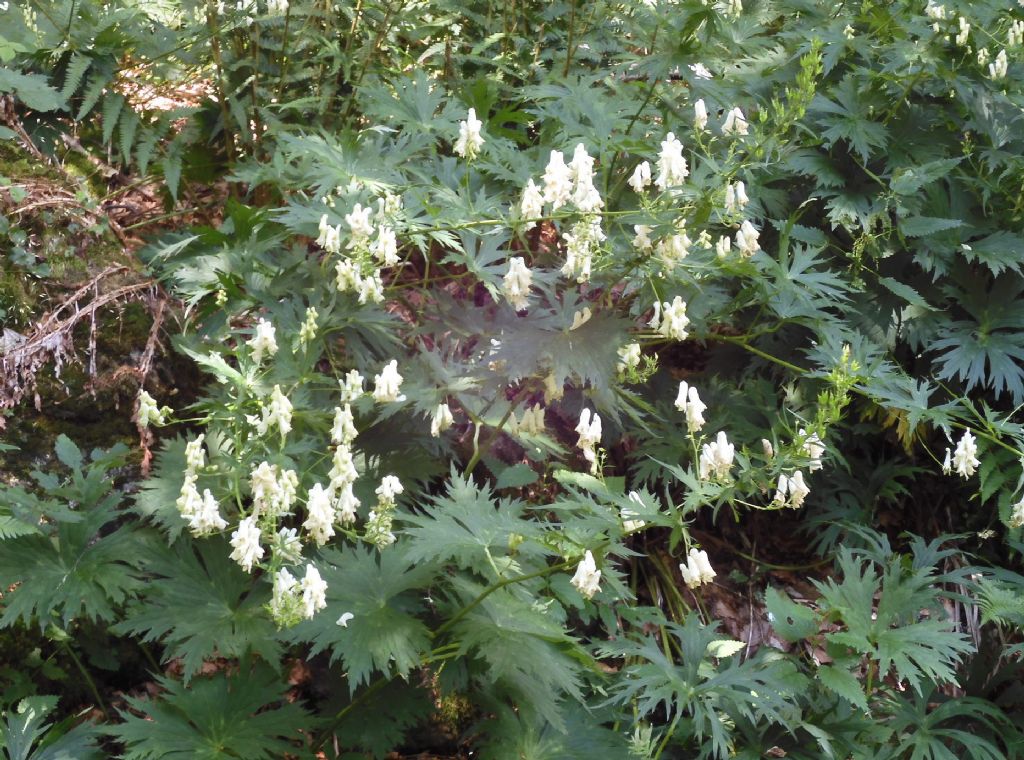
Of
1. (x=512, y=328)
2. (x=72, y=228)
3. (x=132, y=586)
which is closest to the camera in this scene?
(x=132, y=586)

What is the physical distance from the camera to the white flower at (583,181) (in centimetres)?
238

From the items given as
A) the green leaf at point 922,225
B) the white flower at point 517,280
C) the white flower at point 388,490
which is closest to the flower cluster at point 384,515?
the white flower at point 388,490

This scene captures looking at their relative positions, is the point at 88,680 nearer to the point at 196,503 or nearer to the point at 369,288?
the point at 196,503

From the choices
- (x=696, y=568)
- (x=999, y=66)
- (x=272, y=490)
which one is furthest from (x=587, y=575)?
(x=999, y=66)

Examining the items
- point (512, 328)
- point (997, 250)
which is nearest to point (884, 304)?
point (997, 250)

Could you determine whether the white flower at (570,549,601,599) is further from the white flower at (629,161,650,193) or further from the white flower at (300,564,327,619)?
the white flower at (629,161,650,193)

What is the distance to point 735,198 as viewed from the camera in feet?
8.22

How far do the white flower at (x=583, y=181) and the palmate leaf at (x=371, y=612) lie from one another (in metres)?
0.93

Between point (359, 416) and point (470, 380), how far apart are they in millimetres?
325

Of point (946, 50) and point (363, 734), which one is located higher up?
point (946, 50)

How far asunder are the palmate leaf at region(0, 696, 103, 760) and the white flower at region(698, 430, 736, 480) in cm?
155

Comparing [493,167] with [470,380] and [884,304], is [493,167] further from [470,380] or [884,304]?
[884,304]

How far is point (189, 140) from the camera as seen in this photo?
3639 millimetres

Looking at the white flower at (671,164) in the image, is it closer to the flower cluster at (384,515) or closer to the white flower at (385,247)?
the white flower at (385,247)
